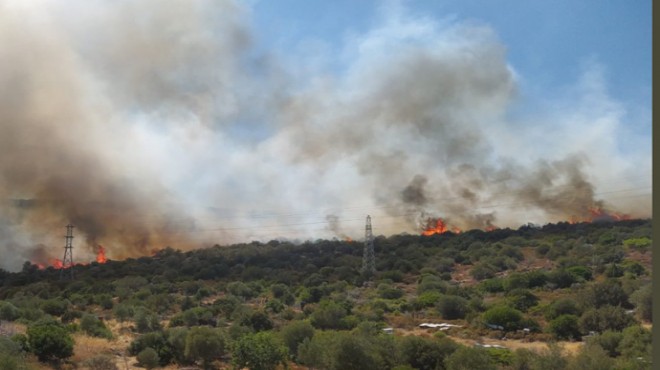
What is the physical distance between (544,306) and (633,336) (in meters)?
14.8

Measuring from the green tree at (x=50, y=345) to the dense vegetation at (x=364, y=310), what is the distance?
6cm

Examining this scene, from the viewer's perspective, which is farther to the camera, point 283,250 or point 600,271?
point 283,250

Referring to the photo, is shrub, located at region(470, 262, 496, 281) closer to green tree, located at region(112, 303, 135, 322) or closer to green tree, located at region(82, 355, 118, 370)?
green tree, located at region(112, 303, 135, 322)

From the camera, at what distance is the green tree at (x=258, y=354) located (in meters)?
27.8

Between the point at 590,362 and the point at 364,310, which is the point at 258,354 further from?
the point at 364,310

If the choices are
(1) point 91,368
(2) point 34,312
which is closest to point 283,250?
(2) point 34,312

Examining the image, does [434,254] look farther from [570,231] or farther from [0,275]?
[0,275]

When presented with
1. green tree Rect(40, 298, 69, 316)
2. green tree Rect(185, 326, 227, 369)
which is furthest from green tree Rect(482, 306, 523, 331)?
green tree Rect(40, 298, 69, 316)

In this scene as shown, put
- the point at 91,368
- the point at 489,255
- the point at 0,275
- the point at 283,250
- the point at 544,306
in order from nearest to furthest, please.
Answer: the point at 91,368, the point at 544,306, the point at 489,255, the point at 0,275, the point at 283,250

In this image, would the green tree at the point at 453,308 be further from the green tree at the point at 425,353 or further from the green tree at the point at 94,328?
the green tree at the point at 94,328

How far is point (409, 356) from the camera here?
91.8ft

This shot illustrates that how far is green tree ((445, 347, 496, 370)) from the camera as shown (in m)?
24.8

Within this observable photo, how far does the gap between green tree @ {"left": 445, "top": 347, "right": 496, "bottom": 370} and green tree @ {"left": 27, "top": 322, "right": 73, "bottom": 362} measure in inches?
717

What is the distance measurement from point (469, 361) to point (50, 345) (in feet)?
64.4
